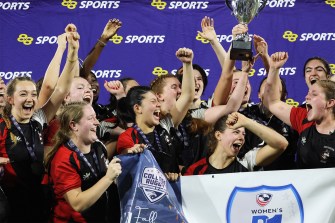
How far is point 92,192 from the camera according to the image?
476cm

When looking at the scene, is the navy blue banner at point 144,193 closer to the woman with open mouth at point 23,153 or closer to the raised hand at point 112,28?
the woman with open mouth at point 23,153

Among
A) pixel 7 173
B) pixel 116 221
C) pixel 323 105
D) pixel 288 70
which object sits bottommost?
pixel 116 221

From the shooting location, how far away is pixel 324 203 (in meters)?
5.18

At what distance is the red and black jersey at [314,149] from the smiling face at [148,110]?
103cm

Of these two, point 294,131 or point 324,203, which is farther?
point 294,131

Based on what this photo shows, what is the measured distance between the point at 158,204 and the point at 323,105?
4.83ft

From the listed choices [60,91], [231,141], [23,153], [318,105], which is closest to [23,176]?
[23,153]

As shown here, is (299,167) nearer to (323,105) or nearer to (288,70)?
(323,105)

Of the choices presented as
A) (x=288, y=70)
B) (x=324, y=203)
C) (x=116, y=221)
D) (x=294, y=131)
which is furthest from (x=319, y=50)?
(x=116, y=221)

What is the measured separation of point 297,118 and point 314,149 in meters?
0.39

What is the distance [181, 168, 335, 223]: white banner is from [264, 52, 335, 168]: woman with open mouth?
1.26 feet

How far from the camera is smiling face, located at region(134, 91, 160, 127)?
5.64 metres

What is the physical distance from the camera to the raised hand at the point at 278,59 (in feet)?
19.3

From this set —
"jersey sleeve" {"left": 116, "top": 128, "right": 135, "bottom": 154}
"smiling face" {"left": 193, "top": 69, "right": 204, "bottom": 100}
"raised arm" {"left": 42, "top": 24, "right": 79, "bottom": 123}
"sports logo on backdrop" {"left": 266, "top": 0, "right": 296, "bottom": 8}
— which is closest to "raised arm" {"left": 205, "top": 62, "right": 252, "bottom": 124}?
"smiling face" {"left": 193, "top": 69, "right": 204, "bottom": 100}
